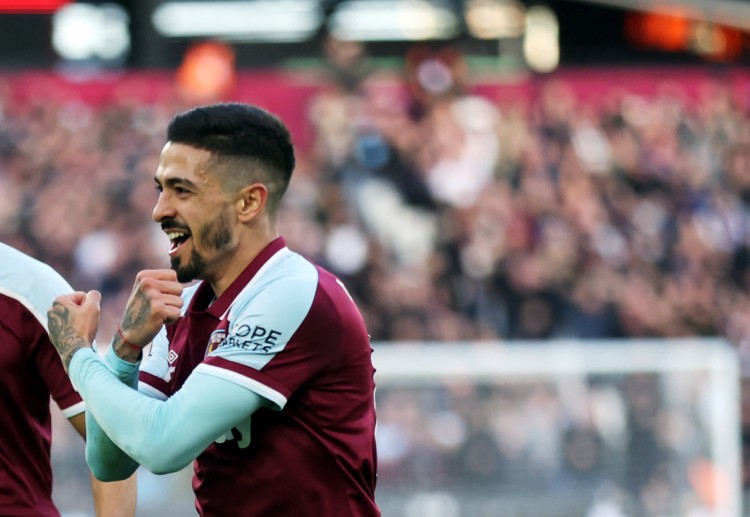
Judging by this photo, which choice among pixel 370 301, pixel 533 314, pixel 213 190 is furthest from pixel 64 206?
pixel 213 190

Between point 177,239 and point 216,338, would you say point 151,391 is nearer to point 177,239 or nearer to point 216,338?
point 216,338

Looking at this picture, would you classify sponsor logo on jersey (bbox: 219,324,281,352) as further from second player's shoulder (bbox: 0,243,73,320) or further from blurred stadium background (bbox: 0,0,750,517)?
blurred stadium background (bbox: 0,0,750,517)

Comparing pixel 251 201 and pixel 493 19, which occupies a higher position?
pixel 493 19

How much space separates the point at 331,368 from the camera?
3430 mm

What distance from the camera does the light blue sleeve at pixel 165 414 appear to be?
321 cm

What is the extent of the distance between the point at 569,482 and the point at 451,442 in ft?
2.67

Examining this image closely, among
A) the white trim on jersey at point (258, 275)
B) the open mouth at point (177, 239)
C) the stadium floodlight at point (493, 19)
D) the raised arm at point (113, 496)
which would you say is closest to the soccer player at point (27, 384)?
the raised arm at point (113, 496)

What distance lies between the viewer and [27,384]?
3750 mm

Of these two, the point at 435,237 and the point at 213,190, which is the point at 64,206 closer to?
the point at 435,237

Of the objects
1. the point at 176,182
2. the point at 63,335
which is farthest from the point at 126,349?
the point at 176,182

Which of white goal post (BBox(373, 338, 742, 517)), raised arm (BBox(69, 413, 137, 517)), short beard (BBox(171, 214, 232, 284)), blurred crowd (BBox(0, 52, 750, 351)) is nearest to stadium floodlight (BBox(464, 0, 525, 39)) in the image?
blurred crowd (BBox(0, 52, 750, 351))

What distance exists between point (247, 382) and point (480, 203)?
34.5ft

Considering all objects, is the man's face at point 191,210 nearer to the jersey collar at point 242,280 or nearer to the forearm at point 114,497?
the jersey collar at point 242,280

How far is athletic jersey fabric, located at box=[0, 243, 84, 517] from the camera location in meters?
3.68
